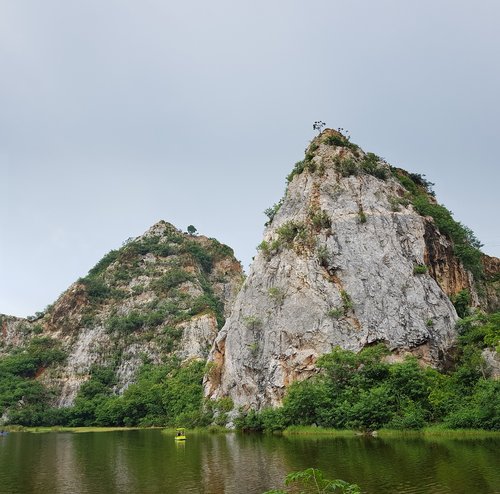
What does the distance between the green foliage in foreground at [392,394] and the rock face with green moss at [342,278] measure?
311 cm

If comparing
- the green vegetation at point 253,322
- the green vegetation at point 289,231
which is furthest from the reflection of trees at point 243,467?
the green vegetation at point 289,231

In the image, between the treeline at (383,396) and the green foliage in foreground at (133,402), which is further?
the green foliage in foreground at (133,402)

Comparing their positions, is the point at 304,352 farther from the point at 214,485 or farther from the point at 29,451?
the point at 214,485

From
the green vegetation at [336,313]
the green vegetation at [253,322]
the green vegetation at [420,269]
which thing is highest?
the green vegetation at [420,269]

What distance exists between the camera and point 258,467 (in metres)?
23.0

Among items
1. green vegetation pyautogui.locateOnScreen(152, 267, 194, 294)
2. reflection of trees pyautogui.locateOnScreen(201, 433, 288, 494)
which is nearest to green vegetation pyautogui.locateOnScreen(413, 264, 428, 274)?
reflection of trees pyautogui.locateOnScreen(201, 433, 288, 494)

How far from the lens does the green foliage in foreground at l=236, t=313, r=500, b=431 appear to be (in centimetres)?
3584

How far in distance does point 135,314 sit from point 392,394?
200 feet

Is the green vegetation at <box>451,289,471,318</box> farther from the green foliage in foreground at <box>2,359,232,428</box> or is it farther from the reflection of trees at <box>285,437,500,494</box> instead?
the green foliage in foreground at <box>2,359,232,428</box>

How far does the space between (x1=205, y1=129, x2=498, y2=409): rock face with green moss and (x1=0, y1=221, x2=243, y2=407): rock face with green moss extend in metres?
26.8

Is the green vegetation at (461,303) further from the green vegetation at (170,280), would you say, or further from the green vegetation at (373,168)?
the green vegetation at (170,280)

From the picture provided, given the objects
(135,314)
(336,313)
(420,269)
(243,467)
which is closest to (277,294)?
(336,313)

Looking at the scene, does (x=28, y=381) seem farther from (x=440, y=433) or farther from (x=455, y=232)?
(x=455, y=232)

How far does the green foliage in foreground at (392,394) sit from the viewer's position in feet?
118
